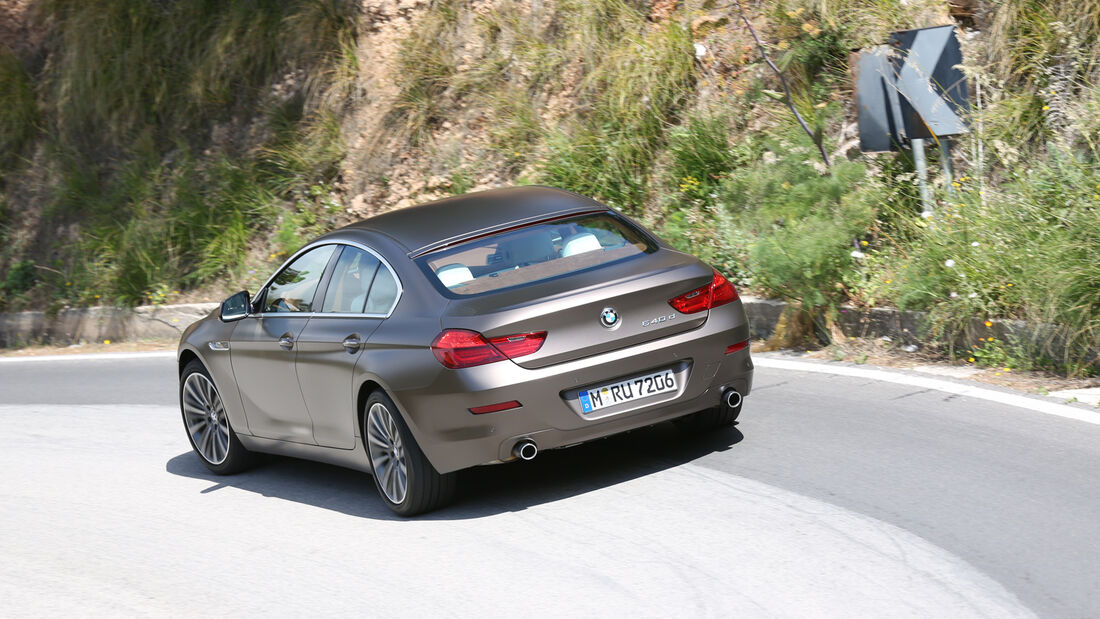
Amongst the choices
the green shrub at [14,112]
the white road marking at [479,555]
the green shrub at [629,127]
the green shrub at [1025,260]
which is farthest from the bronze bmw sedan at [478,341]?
the green shrub at [14,112]

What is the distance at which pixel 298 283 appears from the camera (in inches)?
292

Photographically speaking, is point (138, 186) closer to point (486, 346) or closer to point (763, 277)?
point (763, 277)

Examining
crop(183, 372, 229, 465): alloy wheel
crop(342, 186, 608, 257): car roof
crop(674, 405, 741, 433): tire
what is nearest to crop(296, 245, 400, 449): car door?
crop(342, 186, 608, 257): car roof

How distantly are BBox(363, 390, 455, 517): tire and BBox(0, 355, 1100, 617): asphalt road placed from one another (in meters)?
0.13

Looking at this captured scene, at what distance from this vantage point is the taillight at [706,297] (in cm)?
644

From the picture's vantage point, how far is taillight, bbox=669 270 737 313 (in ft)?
21.1

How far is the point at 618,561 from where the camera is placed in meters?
5.40

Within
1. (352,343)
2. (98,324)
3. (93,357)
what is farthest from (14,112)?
(352,343)

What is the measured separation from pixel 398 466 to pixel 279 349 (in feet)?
4.25

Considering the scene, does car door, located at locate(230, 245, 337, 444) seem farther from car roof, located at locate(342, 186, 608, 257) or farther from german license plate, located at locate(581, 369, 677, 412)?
german license plate, located at locate(581, 369, 677, 412)

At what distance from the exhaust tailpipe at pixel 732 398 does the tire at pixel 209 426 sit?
327 cm

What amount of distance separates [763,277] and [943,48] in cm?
234

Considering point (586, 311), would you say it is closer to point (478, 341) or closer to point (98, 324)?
point (478, 341)

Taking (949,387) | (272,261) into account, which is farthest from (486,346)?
(272,261)
